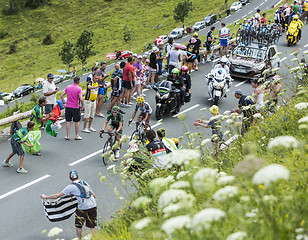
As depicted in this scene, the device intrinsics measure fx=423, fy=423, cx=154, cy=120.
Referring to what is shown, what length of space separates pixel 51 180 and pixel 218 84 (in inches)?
332

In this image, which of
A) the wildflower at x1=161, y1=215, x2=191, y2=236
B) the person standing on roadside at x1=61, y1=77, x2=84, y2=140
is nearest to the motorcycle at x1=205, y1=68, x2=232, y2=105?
the person standing on roadside at x1=61, y1=77, x2=84, y2=140

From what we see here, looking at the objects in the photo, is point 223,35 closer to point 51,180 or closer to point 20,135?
point 20,135

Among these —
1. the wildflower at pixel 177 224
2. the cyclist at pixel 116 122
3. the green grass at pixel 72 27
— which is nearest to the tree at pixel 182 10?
the green grass at pixel 72 27

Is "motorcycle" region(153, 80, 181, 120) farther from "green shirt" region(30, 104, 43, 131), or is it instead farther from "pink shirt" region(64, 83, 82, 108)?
"green shirt" region(30, 104, 43, 131)

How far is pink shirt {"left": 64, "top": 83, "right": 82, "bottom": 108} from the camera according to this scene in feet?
46.0

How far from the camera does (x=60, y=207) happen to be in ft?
29.1

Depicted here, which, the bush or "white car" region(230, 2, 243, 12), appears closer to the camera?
"white car" region(230, 2, 243, 12)

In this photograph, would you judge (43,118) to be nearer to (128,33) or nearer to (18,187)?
(18,187)

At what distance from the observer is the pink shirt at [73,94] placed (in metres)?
14.0

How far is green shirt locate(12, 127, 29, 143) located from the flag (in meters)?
3.62

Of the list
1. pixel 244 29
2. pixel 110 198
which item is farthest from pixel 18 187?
pixel 244 29

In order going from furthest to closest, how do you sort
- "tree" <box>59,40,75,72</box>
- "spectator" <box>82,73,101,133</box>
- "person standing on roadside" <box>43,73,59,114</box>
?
"tree" <box>59,40,75,72</box>
"spectator" <box>82,73,101,133</box>
"person standing on roadside" <box>43,73,59,114</box>

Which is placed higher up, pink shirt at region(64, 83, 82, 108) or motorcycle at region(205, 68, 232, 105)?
pink shirt at region(64, 83, 82, 108)

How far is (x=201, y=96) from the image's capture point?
1869 centimetres
